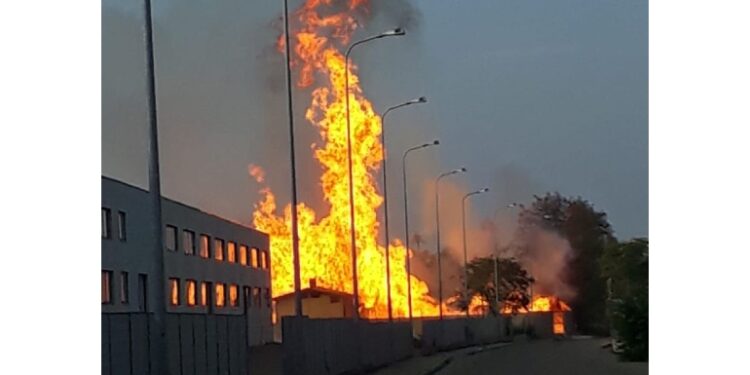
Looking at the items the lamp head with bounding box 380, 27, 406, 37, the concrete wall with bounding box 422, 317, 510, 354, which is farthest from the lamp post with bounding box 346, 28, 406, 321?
the concrete wall with bounding box 422, 317, 510, 354

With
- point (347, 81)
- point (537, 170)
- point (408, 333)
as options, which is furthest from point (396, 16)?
point (408, 333)

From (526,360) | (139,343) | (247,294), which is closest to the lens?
(526,360)

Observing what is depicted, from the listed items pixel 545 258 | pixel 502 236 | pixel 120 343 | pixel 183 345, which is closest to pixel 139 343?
pixel 120 343

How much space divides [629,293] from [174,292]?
354 cm

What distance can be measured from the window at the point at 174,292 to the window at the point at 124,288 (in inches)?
13.1

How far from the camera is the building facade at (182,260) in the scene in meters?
11.9

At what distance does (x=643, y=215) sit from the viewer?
11.0 m

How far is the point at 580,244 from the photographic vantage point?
38.0ft

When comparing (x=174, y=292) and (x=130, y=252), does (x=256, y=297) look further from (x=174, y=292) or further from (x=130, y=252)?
(x=130, y=252)

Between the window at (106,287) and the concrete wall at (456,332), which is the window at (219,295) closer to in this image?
the window at (106,287)

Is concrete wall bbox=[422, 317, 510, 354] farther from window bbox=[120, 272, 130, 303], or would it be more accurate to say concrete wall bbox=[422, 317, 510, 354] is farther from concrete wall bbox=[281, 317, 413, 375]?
window bbox=[120, 272, 130, 303]

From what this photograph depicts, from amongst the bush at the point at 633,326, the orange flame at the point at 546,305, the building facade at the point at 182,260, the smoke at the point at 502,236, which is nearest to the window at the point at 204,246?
the building facade at the point at 182,260
